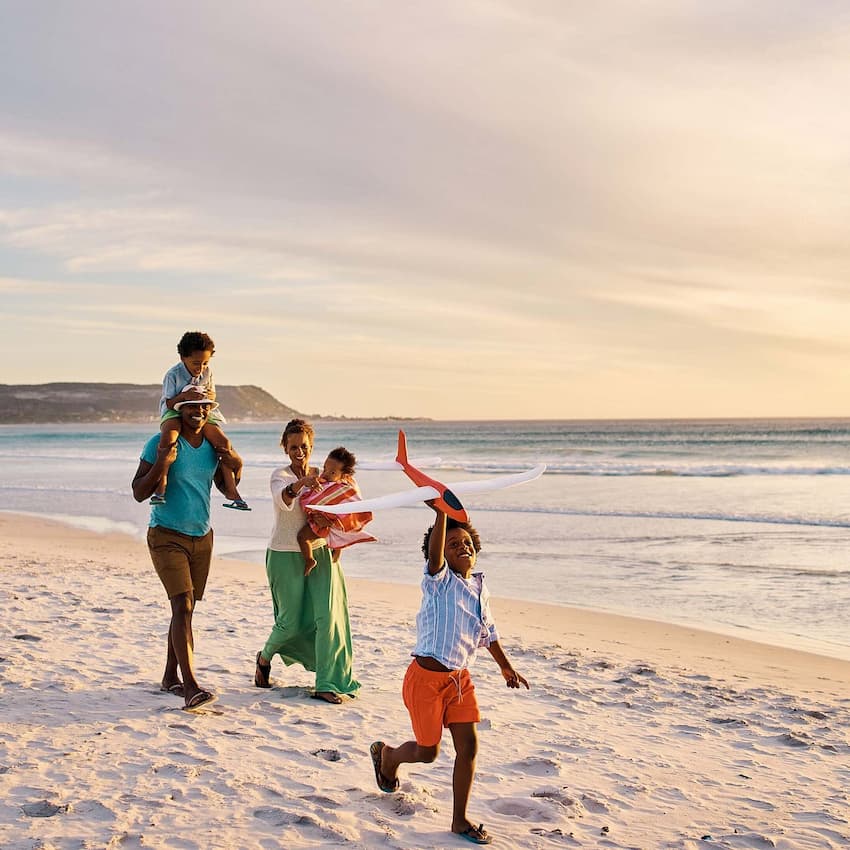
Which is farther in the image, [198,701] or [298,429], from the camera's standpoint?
[298,429]

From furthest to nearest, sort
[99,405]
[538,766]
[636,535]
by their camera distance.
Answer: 1. [99,405]
2. [636,535]
3. [538,766]

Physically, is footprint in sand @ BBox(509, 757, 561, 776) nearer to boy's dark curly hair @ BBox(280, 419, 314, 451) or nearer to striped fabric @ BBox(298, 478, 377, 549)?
striped fabric @ BBox(298, 478, 377, 549)

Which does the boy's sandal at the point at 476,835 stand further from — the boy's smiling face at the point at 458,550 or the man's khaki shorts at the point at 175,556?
the man's khaki shorts at the point at 175,556

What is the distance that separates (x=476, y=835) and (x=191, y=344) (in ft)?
9.61

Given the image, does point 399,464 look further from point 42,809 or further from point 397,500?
point 42,809

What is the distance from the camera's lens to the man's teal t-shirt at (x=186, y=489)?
5012mm

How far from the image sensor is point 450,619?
3609 mm

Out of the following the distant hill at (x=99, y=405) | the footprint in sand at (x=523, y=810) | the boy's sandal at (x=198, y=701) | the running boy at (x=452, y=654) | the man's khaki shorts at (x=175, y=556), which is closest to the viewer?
the running boy at (x=452, y=654)

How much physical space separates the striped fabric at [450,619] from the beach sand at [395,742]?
2.37 ft

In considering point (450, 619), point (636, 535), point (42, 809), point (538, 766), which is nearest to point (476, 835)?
point (450, 619)

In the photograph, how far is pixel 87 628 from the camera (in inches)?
274

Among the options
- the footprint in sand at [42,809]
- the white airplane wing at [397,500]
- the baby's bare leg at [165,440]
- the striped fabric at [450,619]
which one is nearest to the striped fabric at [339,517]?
the baby's bare leg at [165,440]

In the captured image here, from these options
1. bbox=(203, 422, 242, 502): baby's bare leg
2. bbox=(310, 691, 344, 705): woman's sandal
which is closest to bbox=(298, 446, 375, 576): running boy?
bbox=(203, 422, 242, 502): baby's bare leg

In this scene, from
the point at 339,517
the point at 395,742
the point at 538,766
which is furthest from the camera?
Result: the point at 339,517
